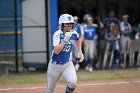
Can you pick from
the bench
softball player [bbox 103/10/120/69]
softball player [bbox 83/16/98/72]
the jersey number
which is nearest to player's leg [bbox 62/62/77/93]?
the jersey number

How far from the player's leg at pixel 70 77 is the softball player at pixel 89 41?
6.03 meters

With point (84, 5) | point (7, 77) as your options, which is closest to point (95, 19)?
point (84, 5)

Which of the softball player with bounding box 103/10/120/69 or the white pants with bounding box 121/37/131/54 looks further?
the white pants with bounding box 121/37/131/54

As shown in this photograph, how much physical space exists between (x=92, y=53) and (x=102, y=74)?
1342 mm

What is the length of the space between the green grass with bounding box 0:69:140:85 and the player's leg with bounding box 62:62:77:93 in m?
3.95

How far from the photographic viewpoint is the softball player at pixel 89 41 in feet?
47.4

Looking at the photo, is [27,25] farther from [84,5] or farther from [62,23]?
[62,23]

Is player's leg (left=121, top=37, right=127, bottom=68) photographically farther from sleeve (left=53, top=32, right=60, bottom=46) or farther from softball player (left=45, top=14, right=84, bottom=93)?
sleeve (left=53, top=32, right=60, bottom=46)

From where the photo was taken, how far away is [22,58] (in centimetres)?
1436

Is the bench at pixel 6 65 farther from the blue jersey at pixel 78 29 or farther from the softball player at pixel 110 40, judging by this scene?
the softball player at pixel 110 40

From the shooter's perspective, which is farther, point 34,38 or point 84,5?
point 84,5

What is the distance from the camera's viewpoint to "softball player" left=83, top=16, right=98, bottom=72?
14.4 metres

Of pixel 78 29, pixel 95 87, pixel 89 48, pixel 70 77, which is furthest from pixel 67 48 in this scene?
pixel 89 48

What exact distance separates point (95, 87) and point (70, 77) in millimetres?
3133
